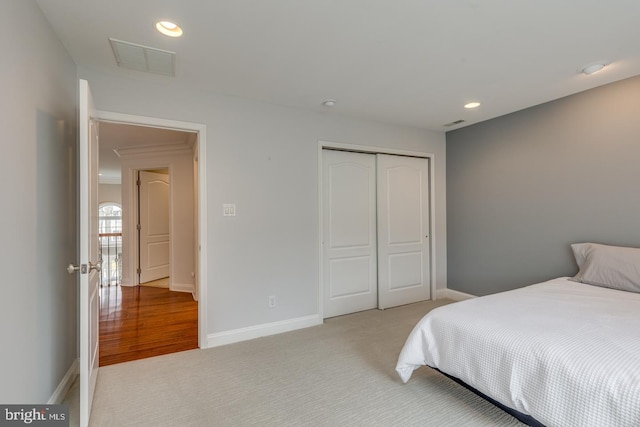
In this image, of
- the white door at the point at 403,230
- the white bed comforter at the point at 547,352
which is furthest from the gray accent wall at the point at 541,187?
the white bed comforter at the point at 547,352

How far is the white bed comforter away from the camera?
1346mm

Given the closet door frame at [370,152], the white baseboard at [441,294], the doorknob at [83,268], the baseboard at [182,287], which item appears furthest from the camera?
the baseboard at [182,287]

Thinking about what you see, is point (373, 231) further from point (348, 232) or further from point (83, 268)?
point (83, 268)

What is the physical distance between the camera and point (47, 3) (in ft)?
5.64

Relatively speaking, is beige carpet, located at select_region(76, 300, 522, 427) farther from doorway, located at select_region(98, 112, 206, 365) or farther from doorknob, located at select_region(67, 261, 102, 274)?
doorway, located at select_region(98, 112, 206, 365)

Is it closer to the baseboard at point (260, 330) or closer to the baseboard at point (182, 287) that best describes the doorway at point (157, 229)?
the baseboard at point (182, 287)

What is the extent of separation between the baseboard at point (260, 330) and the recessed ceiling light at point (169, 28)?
2504mm

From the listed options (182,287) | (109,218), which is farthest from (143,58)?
(109,218)

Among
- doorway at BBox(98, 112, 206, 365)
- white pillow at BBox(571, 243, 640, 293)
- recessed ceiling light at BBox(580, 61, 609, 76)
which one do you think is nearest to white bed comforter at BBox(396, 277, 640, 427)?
white pillow at BBox(571, 243, 640, 293)

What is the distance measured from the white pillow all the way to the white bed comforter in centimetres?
16

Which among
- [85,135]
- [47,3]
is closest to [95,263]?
[85,135]

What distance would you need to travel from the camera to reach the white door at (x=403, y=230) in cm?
403

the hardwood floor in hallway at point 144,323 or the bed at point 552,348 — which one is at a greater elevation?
the bed at point 552,348

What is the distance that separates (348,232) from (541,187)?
7.21 ft
